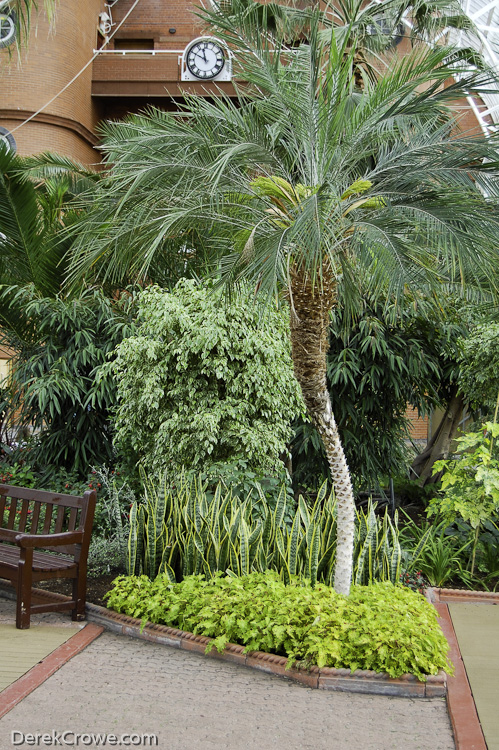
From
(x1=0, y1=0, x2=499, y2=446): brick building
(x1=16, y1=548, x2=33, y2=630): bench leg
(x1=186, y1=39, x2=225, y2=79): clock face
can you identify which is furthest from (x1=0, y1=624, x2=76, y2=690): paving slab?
(x1=186, y1=39, x2=225, y2=79): clock face

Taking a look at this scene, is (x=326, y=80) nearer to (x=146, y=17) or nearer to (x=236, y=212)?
(x=236, y=212)

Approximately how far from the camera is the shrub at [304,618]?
13.4 feet

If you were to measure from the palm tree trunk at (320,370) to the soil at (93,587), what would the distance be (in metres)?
1.97

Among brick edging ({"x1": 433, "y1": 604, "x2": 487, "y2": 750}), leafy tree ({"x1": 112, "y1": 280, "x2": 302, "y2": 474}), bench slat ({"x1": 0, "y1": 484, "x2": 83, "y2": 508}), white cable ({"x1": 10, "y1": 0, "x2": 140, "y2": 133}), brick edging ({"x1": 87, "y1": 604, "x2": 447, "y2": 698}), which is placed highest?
white cable ({"x1": 10, "y1": 0, "x2": 140, "y2": 133})

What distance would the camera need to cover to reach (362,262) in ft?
14.8

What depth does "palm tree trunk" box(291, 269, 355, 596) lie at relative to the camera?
472 cm

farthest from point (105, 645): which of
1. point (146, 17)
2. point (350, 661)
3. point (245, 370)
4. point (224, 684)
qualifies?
point (146, 17)

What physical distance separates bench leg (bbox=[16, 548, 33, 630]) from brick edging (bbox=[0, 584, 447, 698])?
707 mm

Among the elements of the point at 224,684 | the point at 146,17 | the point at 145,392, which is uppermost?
the point at 146,17

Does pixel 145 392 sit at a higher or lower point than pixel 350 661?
higher

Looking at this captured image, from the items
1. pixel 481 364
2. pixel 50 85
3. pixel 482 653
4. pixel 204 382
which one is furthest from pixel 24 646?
pixel 50 85

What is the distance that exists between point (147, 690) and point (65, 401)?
477cm

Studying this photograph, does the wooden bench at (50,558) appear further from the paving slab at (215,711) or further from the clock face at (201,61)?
the clock face at (201,61)

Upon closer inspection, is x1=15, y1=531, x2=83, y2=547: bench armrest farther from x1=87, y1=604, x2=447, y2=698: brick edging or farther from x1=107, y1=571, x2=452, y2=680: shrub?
x1=87, y1=604, x2=447, y2=698: brick edging
